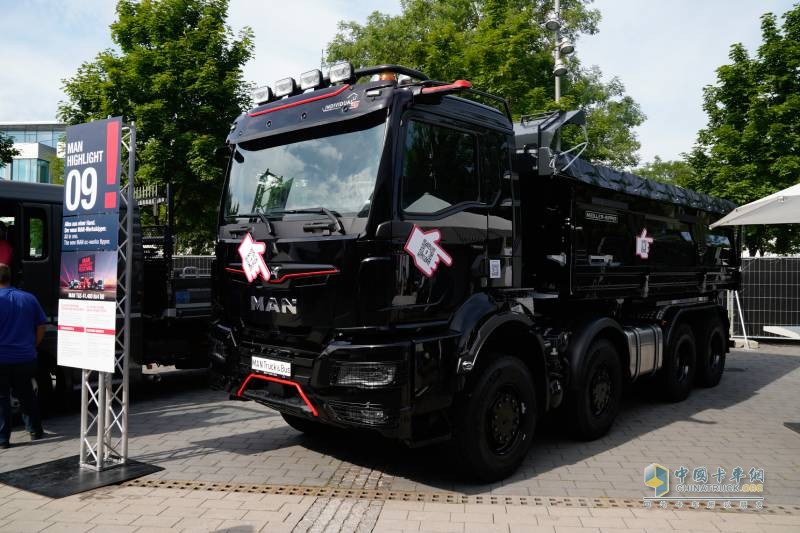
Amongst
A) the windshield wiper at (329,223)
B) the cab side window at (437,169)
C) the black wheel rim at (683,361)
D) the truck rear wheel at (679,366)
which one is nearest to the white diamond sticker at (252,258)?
the windshield wiper at (329,223)

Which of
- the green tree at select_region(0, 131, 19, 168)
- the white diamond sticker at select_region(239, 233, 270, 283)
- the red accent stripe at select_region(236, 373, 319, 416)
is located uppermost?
the green tree at select_region(0, 131, 19, 168)

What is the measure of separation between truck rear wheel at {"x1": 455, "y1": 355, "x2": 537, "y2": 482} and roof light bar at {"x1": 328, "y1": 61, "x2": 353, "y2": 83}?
2494 millimetres

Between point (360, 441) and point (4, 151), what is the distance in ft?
40.5

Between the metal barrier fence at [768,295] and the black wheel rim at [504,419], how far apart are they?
433 inches

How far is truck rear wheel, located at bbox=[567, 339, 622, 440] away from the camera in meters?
5.94

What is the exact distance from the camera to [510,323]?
5.00m

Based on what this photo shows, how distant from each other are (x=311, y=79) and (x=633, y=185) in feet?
13.1

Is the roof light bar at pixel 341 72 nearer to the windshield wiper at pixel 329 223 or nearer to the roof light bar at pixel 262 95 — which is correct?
the roof light bar at pixel 262 95

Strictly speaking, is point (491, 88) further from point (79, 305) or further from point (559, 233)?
point (79, 305)

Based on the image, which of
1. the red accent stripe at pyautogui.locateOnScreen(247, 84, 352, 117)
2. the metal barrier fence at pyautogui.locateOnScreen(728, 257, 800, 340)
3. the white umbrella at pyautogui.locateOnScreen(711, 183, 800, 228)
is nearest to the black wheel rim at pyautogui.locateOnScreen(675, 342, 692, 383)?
the white umbrella at pyautogui.locateOnScreen(711, 183, 800, 228)

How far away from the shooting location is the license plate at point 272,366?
4609mm

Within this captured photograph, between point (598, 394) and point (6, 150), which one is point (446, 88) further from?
point (6, 150)

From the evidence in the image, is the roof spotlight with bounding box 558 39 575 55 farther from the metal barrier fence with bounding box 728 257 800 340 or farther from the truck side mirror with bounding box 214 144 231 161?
the truck side mirror with bounding box 214 144 231 161

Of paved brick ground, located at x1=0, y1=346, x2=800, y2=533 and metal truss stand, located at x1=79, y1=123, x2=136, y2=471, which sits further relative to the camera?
metal truss stand, located at x1=79, y1=123, x2=136, y2=471
